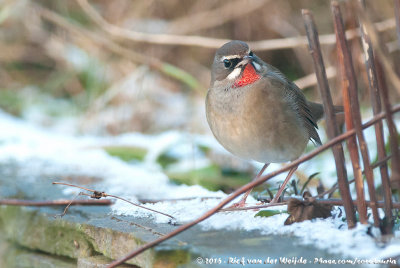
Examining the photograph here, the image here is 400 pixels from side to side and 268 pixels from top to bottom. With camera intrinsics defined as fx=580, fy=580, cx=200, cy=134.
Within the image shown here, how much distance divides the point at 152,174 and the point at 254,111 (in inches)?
40.7

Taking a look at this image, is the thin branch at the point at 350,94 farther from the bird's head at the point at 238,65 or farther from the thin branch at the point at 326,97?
the bird's head at the point at 238,65

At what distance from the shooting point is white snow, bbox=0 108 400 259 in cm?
179

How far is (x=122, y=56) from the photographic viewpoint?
519cm

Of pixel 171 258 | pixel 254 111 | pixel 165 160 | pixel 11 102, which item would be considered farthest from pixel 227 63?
pixel 11 102

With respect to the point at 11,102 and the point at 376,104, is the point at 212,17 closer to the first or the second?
the point at 11,102

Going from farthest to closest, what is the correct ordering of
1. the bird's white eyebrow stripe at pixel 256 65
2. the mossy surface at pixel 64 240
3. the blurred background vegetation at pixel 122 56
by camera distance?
the blurred background vegetation at pixel 122 56 < the bird's white eyebrow stripe at pixel 256 65 < the mossy surface at pixel 64 240

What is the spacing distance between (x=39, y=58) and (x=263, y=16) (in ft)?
8.03

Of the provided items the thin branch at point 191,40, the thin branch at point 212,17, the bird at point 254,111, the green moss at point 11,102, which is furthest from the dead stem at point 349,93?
the green moss at point 11,102

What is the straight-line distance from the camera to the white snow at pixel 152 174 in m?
1.79

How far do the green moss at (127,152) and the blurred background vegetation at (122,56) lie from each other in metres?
0.94

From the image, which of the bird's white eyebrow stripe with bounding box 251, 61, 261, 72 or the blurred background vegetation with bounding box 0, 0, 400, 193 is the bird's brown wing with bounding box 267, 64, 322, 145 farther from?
the blurred background vegetation with bounding box 0, 0, 400, 193

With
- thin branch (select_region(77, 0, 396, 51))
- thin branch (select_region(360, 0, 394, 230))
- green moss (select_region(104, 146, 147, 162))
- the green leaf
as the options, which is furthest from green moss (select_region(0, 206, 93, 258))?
thin branch (select_region(77, 0, 396, 51))

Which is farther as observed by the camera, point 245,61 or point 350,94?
point 245,61

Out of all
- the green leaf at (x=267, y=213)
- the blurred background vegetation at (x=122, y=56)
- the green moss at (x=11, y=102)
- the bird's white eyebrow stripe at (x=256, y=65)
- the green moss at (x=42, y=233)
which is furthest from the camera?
the green moss at (x=11, y=102)
